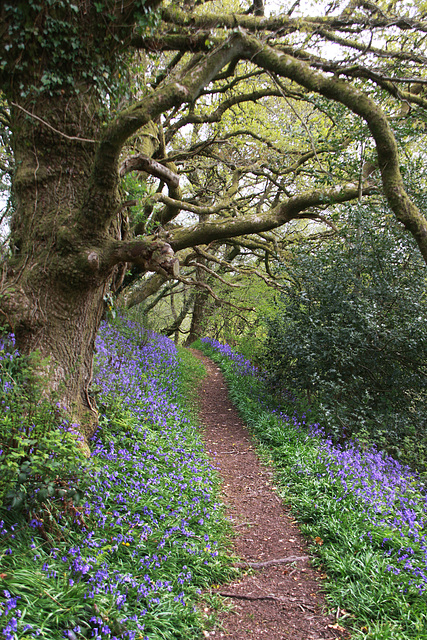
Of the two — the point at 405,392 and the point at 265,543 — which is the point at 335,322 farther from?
the point at 265,543

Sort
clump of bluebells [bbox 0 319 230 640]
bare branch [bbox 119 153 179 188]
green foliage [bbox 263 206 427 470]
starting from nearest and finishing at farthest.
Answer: clump of bluebells [bbox 0 319 230 640]
bare branch [bbox 119 153 179 188]
green foliage [bbox 263 206 427 470]

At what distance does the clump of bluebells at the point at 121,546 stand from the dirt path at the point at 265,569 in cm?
27

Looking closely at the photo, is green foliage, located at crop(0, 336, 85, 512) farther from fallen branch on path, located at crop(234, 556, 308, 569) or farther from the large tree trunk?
fallen branch on path, located at crop(234, 556, 308, 569)

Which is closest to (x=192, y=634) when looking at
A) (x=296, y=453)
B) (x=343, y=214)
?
(x=296, y=453)

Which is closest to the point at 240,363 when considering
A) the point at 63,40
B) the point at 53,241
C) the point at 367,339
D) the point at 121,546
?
the point at 367,339

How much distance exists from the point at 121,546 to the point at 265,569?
141 cm

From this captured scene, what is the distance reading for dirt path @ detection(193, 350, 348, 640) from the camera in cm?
273

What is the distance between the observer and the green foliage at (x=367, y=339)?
602cm

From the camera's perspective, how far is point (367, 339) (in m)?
6.45

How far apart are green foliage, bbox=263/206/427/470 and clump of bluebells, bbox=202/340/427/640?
2.00 feet

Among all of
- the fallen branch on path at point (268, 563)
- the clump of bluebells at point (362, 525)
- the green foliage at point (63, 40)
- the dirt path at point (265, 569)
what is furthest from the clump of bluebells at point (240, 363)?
the green foliage at point (63, 40)

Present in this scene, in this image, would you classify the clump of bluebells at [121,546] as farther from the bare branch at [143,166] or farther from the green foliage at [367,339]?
the green foliage at [367,339]

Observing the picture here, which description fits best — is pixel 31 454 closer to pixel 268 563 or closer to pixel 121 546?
pixel 121 546

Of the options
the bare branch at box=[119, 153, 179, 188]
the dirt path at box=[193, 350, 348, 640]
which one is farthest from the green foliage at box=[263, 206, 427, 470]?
the bare branch at box=[119, 153, 179, 188]
